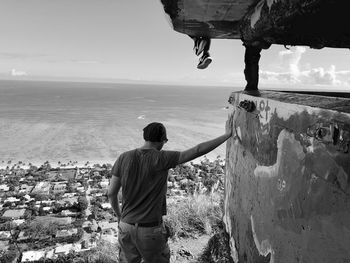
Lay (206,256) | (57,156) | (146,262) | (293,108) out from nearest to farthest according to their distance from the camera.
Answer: (293,108)
(146,262)
(206,256)
(57,156)


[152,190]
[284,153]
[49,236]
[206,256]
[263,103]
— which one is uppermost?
[263,103]

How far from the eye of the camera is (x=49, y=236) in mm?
26625

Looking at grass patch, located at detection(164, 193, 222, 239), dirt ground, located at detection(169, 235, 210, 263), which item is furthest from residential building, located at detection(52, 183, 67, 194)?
dirt ground, located at detection(169, 235, 210, 263)

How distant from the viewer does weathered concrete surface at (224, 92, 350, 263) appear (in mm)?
1729

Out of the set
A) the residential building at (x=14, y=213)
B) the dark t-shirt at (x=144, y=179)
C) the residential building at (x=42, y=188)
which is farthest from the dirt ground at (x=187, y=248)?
the residential building at (x=42, y=188)

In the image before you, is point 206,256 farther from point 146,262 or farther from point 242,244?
point 146,262

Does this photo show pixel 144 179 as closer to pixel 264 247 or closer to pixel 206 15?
pixel 264 247

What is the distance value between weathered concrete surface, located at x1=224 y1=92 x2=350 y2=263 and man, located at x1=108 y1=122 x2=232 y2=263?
20.0 inches

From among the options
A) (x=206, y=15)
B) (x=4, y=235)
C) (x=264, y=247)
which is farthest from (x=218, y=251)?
(x=4, y=235)

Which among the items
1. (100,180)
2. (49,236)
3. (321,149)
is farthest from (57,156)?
(321,149)

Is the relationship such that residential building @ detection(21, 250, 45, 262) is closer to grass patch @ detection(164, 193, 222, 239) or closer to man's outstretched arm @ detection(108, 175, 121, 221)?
grass patch @ detection(164, 193, 222, 239)

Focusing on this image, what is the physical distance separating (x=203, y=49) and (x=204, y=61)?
0.16 m

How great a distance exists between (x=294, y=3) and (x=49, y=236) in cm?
2808

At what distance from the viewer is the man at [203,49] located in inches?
179
